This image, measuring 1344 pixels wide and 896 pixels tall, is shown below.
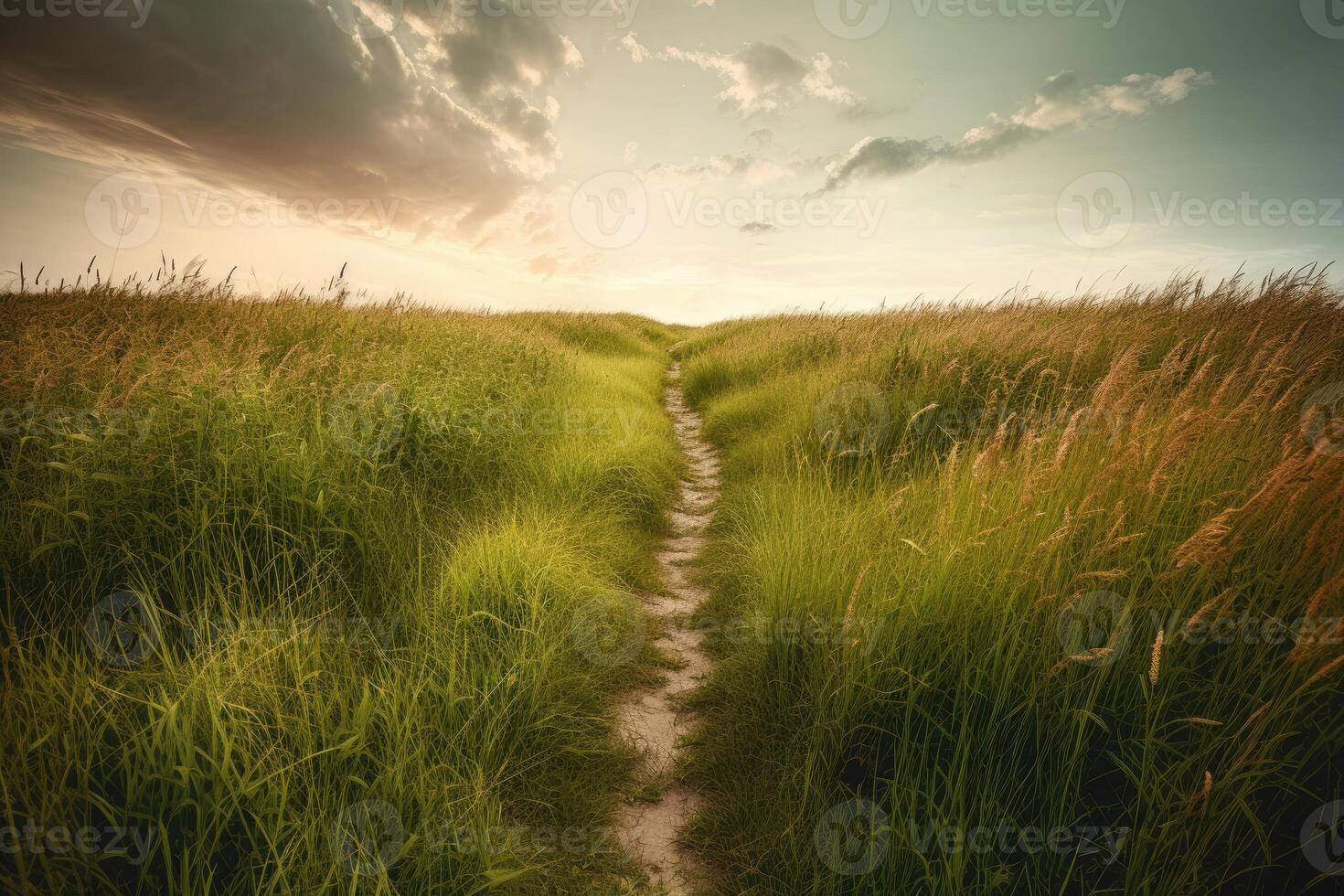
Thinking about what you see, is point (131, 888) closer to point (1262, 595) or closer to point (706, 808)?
point (706, 808)

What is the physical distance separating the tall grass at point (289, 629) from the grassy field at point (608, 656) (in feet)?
0.06

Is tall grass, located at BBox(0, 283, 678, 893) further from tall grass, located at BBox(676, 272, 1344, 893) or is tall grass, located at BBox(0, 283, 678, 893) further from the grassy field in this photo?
tall grass, located at BBox(676, 272, 1344, 893)

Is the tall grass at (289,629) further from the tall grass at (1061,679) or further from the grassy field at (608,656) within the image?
the tall grass at (1061,679)

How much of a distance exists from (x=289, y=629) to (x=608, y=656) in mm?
1549

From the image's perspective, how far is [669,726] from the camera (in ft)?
8.39

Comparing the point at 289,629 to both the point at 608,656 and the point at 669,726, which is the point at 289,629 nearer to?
the point at 608,656

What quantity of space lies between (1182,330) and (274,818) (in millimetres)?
8088

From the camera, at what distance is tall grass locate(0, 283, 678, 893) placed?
144cm

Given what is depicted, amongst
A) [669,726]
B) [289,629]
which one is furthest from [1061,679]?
[289,629]

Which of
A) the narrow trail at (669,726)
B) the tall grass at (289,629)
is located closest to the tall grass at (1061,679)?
the narrow trail at (669,726)

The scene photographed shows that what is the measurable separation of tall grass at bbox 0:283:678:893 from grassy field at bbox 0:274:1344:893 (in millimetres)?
20

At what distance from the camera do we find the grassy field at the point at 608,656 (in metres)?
1.43

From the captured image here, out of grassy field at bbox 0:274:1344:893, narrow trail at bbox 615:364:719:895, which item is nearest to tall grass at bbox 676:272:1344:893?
grassy field at bbox 0:274:1344:893

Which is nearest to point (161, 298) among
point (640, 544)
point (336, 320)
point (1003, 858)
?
point (336, 320)
